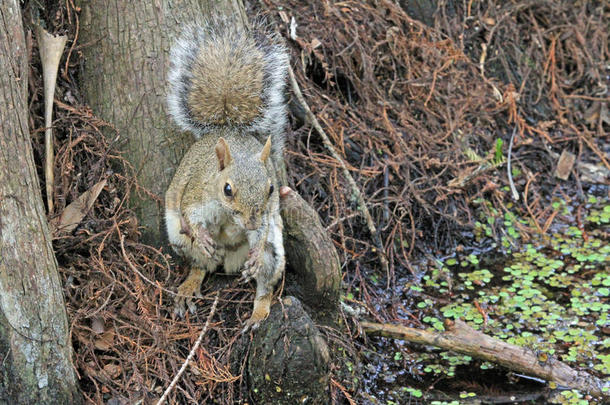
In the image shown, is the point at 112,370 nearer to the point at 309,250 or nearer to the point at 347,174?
the point at 309,250

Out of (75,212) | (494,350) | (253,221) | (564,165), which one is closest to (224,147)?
(253,221)

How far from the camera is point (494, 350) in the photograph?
3146 millimetres

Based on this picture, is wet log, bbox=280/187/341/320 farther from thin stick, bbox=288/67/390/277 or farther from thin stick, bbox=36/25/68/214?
thin stick, bbox=36/25/68/214

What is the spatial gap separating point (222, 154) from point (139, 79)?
56 cm

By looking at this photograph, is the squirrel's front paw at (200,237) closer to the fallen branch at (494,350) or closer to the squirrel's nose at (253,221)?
the squirrel's nose at (253,221)

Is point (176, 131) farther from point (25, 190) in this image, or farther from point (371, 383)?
point (371, 383)

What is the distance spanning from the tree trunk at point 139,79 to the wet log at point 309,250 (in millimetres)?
519

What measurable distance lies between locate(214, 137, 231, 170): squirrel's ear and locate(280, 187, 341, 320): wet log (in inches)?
12.6

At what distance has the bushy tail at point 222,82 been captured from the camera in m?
2.95

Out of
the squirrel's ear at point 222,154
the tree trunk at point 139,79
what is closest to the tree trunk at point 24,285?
the tree trunk at point 139,79

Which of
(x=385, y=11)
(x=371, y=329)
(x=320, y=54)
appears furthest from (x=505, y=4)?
(x=371, y=329)

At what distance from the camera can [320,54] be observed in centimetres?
→ 405

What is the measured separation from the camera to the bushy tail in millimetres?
2945

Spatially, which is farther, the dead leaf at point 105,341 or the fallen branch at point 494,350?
the fallen branch at point 494,350
